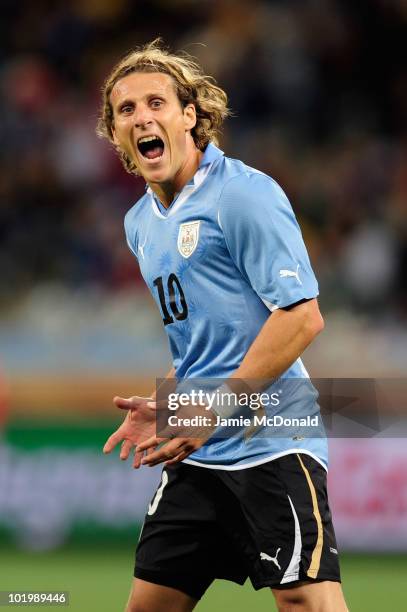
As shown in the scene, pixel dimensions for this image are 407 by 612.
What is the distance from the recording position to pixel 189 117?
434 cm

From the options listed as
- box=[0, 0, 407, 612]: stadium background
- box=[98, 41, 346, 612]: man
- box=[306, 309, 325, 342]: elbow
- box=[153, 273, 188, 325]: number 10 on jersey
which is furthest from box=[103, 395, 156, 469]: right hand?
box=[0, 0, 407, 612]: stadium background

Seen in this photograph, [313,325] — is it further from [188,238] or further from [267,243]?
[188,238]

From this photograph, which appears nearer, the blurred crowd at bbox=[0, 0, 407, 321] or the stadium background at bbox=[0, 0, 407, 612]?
the stadium background at bbox=[0, 0, 407, 612]

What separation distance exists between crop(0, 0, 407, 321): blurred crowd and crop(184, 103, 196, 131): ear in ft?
18.3

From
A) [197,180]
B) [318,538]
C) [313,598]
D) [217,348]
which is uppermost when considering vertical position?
[197,180]

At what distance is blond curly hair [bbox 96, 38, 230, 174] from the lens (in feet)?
14.1

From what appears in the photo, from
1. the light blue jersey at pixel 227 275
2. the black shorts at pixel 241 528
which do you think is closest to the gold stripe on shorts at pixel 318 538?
the black shorts at pixel 241 528

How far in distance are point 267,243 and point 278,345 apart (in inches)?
12.5

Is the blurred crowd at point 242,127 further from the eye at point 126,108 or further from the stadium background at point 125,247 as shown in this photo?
the eye at point 126,108

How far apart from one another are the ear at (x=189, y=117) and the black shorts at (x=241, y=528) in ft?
3.91

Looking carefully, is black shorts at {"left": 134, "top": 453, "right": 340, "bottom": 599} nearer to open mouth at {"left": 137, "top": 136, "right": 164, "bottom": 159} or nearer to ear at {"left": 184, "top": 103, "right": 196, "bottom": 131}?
open mouth at {"left": 137, "top": 136, "right": 164, "bottom": 159}

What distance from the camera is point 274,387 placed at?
3939 millimetres

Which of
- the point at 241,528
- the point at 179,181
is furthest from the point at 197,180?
the point at 241,528

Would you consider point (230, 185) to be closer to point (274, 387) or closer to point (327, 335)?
point (274, 387)
